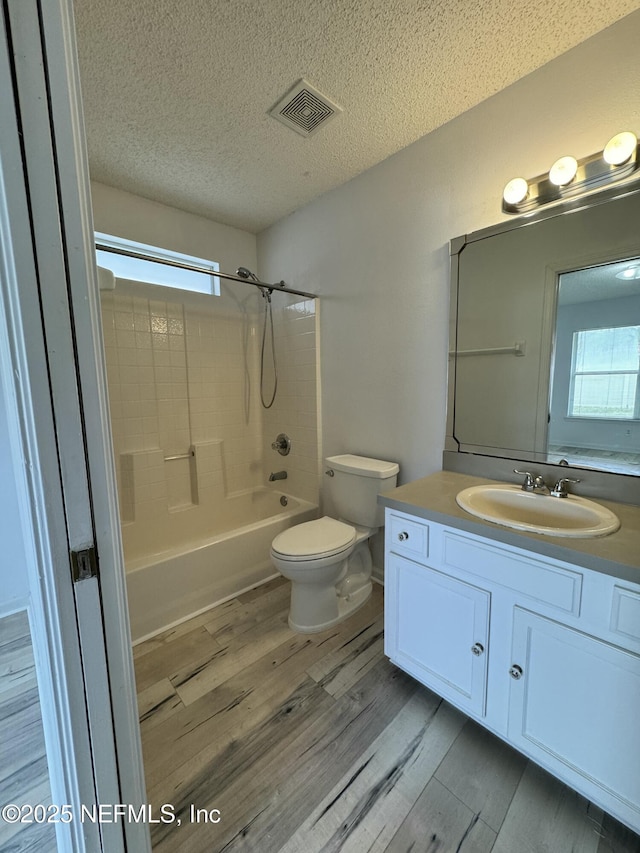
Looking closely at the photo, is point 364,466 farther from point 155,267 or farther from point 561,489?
point 155,267

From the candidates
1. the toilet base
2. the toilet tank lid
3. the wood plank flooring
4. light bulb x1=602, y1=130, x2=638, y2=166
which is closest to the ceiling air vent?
light bulb x1=602, y1=130, x2=638, y2=166

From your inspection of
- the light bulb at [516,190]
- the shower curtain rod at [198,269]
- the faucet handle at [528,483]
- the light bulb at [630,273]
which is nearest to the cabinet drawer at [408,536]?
the faucet handle at [528,483]

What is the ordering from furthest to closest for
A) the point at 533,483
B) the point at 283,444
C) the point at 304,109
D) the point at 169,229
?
the point at 283,444 → the point at 169,229 → the point at 304,109 → the point at 533,483

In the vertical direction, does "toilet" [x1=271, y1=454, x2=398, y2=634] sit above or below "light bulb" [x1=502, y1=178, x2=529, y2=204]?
below

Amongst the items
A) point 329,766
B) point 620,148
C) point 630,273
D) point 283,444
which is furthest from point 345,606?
point 620,148

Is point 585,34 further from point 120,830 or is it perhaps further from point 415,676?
point 120,830

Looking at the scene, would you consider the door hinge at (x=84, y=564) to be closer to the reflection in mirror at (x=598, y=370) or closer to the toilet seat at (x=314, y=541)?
the toilet seat at (x=314, y=541)

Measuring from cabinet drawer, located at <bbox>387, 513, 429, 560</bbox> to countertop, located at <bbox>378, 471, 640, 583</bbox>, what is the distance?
0.14 ft

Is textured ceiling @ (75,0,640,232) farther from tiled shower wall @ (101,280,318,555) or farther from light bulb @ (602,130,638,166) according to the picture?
tiled shower wall @ (101,280,318,555)

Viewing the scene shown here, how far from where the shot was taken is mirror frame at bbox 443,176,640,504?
1.19 meters

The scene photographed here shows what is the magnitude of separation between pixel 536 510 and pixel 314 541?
980 mm

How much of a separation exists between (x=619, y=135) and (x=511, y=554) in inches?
55.8

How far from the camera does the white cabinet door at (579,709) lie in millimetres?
848

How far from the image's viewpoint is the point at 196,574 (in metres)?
1.82
